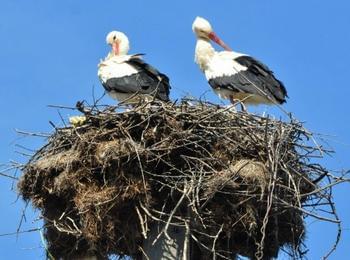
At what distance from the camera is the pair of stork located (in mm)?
10586

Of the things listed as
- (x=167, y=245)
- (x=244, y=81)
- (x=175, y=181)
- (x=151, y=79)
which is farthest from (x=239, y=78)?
(x=167, y=245)

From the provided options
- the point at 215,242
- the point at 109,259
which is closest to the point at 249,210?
the point at 215,242

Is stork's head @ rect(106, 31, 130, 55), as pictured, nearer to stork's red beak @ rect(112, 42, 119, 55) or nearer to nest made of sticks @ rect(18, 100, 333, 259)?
stork's red beak @ rect(112, 42, 119, 55)

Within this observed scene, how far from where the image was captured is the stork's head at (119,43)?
483 inches

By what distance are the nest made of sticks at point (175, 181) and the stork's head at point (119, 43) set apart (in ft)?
10.0

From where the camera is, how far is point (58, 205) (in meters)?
9.25

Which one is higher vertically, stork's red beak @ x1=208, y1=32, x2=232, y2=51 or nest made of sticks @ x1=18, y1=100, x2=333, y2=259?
stork's red beak @ x1=208, y1=32, x2=232, y2=51

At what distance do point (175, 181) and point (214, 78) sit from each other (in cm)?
271

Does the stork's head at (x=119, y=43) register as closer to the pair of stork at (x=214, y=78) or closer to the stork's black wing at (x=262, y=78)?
the pair of stork at (x=214, y=78)

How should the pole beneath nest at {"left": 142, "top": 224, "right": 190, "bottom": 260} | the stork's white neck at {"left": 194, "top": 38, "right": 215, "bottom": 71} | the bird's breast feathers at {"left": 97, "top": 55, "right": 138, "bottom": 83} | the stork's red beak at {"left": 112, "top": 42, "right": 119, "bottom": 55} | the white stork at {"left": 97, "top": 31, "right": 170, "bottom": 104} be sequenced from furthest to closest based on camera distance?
the stork's red beak at {"left": 112, "top": 42, "right": 119, "bottom": 55} → the stork's white neck at {"left": 194, "top": 38, "right": 215, "bottom": 71} → the bird's breast feathers at {"left": 97, "top": 55, "right": 138, "bottom": 83} → the white stork at {"left": 97, "top": 31, "right": 170, "bottom": 104} → the pole beneath nest at {"left": 142, "top": 224, "right": 190, "bottom": 260}

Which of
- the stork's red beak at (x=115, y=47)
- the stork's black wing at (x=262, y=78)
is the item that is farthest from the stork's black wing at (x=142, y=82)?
the stork's red beak at (x=115, y=47)

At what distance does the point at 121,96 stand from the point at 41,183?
78.5 inches

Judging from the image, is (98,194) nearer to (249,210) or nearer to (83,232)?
(83,232)

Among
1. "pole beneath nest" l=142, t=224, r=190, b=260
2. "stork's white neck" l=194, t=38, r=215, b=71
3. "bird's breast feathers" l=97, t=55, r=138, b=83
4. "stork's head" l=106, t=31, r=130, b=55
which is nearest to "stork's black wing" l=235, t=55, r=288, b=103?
"stork's white neck" l=194, t=38, r=215, b=71
